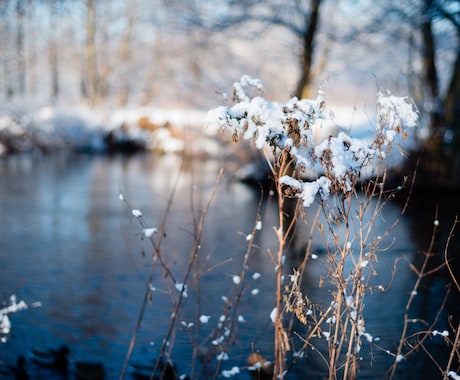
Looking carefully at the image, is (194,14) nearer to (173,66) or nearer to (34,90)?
(173,66)

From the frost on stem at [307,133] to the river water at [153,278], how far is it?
389 millimetres

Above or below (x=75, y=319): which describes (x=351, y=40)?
above

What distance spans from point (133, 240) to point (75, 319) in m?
3.12

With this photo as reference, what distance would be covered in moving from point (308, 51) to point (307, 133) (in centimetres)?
1192

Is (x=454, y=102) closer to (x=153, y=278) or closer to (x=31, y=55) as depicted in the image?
(x=153, y=278)

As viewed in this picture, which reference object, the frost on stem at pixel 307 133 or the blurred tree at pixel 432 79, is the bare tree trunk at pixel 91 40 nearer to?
the blurred tree at pixel 432 79

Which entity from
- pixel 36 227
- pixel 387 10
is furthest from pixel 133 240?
pixel 387 10

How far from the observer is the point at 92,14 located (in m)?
29.8

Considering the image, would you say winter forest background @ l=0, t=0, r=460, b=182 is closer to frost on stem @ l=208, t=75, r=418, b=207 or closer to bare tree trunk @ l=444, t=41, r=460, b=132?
bare tree trunk @ l=444, t=41, r=460, b=132

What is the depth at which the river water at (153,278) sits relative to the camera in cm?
458

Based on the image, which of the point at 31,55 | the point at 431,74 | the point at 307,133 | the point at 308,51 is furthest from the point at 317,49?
the point at 31,55

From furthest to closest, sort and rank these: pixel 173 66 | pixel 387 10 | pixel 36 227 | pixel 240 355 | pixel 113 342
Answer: pixel 173 66 < pixel 387 10 < pixel 36 227 < pixel 113 342 < pixel 240 355

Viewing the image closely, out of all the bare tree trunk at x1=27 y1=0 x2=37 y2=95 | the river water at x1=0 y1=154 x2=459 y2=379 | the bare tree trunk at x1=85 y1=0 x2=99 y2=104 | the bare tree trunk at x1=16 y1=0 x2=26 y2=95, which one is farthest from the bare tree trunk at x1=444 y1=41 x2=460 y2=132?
the bare tree trunk at x1=27 y1=0 x2=37 y2=95

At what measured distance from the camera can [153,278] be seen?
637 cm
